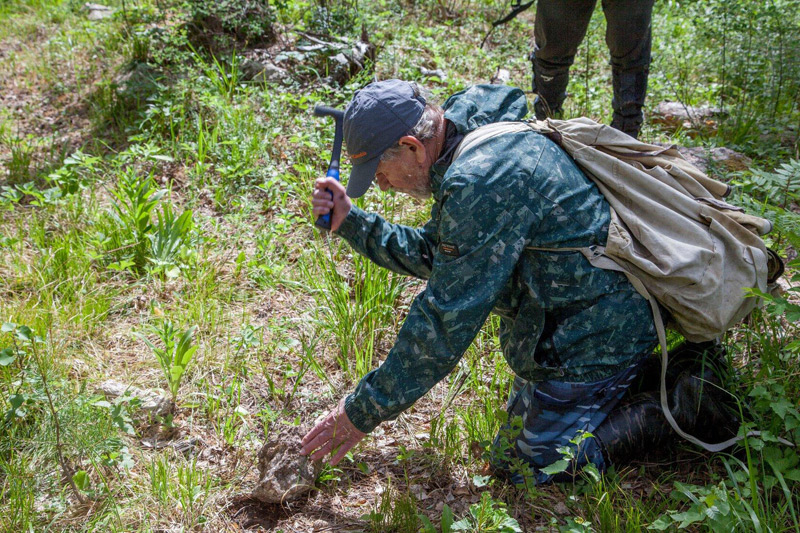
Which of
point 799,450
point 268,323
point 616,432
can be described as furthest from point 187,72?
point 799,450

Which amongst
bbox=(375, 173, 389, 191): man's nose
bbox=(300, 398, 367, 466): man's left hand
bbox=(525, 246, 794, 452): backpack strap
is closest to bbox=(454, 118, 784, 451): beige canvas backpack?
bbox=(525, 246, 794, 452): backpack strap

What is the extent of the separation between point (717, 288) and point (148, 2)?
19.9 ft

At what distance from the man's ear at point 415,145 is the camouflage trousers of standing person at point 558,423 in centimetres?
93

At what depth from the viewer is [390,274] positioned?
10.9ft

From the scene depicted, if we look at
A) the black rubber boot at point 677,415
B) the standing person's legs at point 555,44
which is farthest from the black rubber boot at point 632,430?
the standing person's legs at point 555,44

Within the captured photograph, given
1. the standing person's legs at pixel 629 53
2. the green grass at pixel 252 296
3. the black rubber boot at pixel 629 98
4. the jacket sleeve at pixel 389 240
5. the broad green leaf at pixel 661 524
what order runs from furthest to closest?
the black rubber boot at pixel 629 98 → the standing person's legs at pixel 629 53 → the jacket sleeve at pixel 389 240 → the green grass at pixel 252 296 → the broad green leaf at pixel 661 524

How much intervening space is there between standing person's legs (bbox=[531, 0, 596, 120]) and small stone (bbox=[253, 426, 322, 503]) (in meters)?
2.62

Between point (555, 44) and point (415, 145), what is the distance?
7.12 ft

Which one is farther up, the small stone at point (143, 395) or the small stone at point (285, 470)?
the small stone at point (285, 470)

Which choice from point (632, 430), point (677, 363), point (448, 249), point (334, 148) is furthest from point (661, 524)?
point (334, 148)

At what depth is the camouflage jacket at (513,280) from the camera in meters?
2.04

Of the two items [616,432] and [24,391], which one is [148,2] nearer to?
[24,391]

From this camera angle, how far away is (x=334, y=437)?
91.0 inches

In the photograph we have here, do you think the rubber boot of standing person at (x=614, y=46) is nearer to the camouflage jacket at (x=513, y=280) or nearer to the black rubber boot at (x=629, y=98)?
the black rubber boot at (x=629, y=98)
